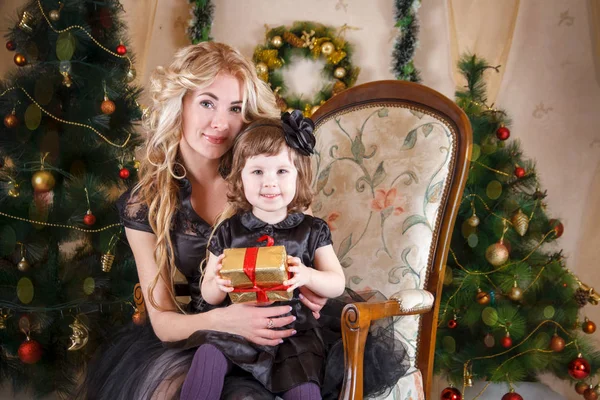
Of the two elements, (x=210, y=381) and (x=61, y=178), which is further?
(x=61, y=178)

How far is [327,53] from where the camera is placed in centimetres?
314

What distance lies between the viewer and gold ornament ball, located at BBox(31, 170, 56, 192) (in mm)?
2416

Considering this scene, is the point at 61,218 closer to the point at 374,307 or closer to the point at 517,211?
the point at 374,307

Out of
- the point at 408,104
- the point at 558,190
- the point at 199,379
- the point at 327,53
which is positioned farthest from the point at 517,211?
the point at 199,379

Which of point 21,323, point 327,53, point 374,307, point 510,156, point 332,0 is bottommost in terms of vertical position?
point 21,323

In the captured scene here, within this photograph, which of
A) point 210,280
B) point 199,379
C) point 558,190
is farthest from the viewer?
point 558,190

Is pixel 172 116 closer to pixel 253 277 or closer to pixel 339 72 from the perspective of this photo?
pixel 253 277

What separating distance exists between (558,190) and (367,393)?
2.03 metres

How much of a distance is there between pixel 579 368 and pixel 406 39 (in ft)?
6.00

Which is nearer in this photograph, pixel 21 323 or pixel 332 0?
pixel 21 323

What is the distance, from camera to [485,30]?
3092mm

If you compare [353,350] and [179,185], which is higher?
[179,185]

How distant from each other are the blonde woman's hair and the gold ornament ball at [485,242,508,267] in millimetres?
1311

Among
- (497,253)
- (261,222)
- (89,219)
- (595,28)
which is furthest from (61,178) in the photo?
(595,28)
